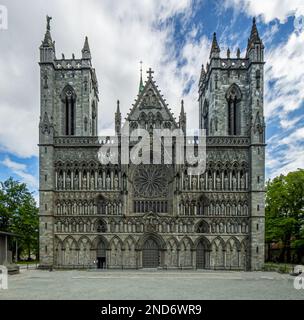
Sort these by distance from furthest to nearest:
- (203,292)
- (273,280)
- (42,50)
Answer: (42,50) < (273,280) < (203,292)

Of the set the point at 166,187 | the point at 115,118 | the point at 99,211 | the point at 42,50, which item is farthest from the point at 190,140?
the point at 42,50

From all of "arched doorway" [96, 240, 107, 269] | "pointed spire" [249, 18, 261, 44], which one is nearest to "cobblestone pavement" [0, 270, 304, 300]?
"arched doorway" [96, 240, 107, 269]

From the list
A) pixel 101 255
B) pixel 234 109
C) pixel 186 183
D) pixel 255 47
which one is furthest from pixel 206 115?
pixel 101 255

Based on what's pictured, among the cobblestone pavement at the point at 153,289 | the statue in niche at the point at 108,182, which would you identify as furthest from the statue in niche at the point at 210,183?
the cobblestone pavement at the point at 153,289

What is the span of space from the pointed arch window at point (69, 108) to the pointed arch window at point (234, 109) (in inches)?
768

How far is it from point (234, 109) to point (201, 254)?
18404 millimetres

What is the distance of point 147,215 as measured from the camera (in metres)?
44.2

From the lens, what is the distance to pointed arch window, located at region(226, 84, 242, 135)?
47594mm

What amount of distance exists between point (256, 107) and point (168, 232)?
18.3 m

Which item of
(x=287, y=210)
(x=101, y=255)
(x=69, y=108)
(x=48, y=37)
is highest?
(x=48, y=37)

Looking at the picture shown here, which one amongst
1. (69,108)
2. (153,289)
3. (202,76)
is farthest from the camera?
(202,76)

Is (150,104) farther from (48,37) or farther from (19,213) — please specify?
(19,213)

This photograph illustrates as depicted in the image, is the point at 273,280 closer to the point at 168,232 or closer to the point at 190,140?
the point at 168,232

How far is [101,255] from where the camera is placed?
44219 mm
